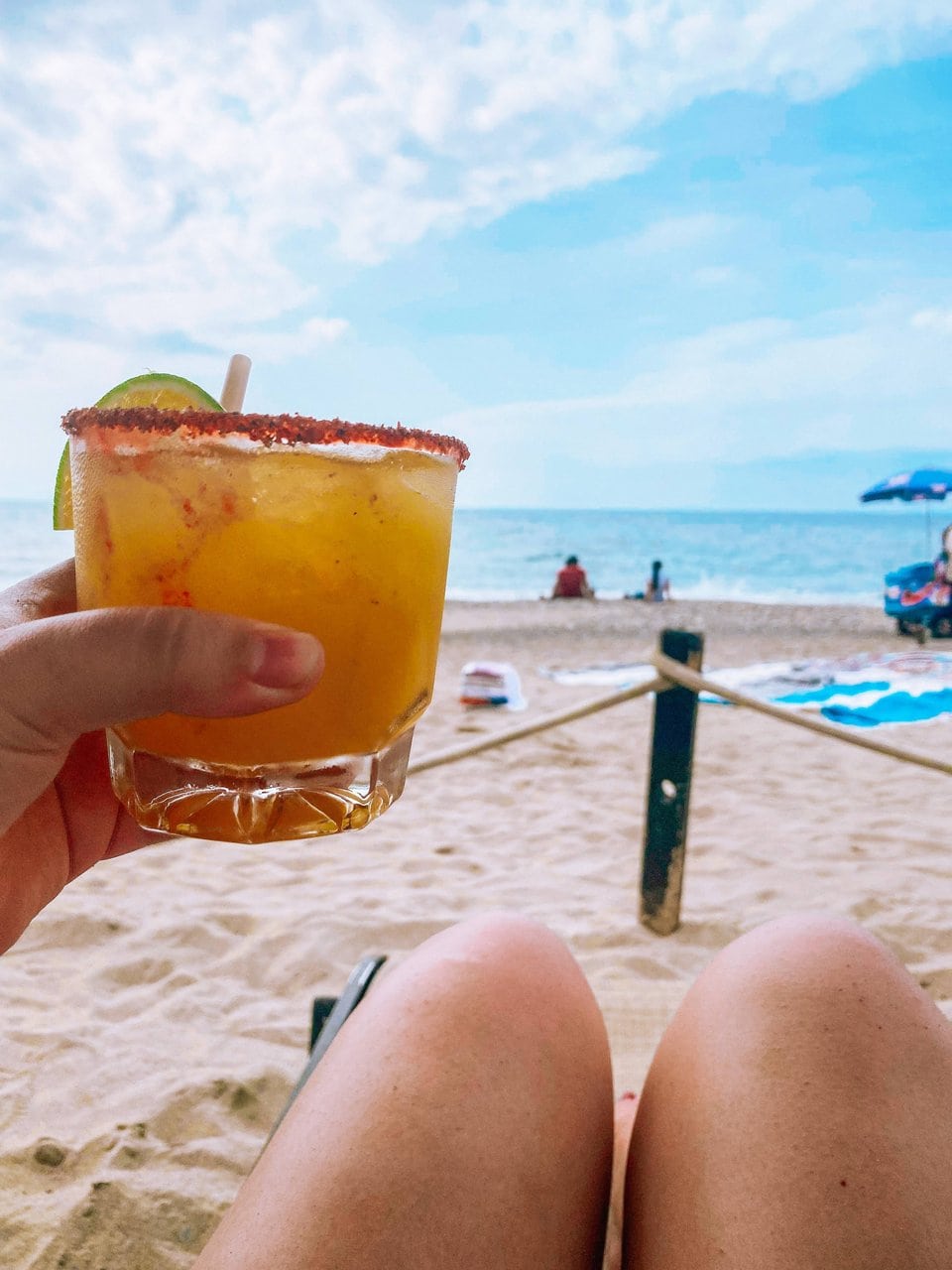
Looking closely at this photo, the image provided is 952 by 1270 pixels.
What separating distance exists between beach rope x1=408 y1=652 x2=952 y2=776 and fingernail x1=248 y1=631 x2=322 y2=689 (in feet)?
7.35

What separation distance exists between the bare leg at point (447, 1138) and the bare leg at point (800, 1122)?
0.11 metres

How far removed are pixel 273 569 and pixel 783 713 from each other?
2.66 metres

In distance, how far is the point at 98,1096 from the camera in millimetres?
2434

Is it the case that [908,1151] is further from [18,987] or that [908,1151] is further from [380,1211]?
[18,987]

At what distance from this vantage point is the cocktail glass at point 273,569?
3.05 ft

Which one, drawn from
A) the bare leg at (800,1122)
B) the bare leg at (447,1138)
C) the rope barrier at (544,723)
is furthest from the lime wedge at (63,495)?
the rope barrier at (544,723)

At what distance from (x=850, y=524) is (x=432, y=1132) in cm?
6408

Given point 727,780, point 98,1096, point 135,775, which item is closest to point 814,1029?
point 135,775

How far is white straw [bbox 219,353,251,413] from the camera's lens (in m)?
1.05

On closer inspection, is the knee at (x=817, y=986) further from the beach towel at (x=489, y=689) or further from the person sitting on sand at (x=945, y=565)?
the person sitting on sand at (x=945, y=565)

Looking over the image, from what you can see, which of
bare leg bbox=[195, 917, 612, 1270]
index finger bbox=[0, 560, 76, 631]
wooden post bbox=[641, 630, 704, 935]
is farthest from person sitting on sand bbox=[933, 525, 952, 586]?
index finger bbox=[0, 560, 76, 631]

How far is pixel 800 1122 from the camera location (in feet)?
3.84

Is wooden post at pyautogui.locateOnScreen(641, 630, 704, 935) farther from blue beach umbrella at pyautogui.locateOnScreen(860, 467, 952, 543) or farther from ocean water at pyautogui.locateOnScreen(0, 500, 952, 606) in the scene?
ocean water at pyautogui.locateOnScreen(0, 500, 952, 606)

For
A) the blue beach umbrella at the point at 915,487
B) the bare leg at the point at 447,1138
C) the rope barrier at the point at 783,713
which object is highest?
the blue beach umbrella at the point at 915,487
